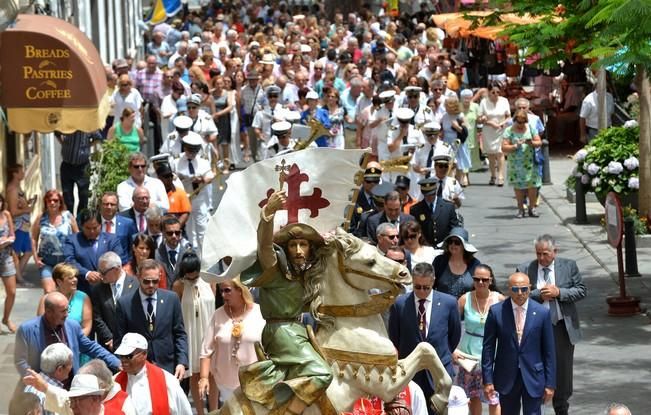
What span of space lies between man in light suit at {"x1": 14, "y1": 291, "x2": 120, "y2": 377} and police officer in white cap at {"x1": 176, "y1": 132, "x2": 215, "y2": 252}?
750 cm

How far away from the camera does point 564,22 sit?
19.7m

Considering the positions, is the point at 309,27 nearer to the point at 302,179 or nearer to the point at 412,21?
the point at 412,21

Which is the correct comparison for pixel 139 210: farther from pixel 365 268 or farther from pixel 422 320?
pixel 365 268

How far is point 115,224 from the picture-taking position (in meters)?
17.9

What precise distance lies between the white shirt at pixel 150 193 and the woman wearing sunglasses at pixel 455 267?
4552 mm

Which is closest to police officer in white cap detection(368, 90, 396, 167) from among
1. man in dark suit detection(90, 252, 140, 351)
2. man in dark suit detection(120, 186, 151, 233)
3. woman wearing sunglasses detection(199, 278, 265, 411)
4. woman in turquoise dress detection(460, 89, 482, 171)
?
woman in turquoise dress detection(460, 89, 482, 171)

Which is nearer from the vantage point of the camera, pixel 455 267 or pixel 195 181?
pixel 455 267

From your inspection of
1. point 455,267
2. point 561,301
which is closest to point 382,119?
point 455,267

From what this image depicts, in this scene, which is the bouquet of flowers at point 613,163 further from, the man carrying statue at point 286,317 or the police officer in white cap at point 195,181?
the man carrying statue at point 286,317

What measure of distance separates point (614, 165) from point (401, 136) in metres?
3.08

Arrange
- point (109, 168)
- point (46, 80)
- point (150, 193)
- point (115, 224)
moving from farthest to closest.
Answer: point (109, 168)
point (46, 80)
point (150, 193)
point (115, 224)

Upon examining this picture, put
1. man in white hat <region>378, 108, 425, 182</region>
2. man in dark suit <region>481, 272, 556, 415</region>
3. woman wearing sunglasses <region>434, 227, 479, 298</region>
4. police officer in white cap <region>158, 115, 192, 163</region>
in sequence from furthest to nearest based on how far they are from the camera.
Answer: man in white hat <region>378, 108, 425, 182</region>
police officer in white cap <region>158, 115, 192, 163</region>
woman wearing sunglasses <region>434, 227, 479, 298</region>
man in dark suit <region>481, 272, 556, 415</region>

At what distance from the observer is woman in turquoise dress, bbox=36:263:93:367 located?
14.8 metres

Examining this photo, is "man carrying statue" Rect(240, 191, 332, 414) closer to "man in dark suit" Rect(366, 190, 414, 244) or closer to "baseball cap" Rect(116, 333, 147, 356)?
"baseball cap" Rect(116, 333, 147, 356)
